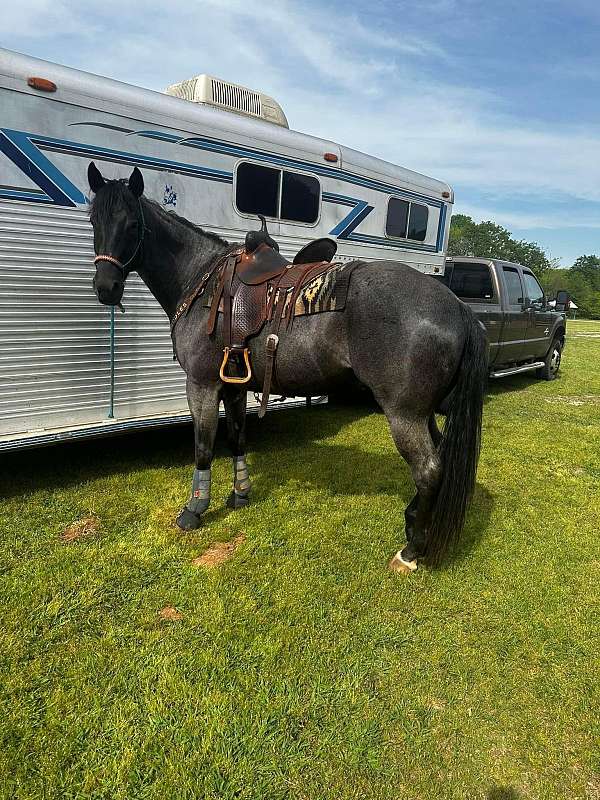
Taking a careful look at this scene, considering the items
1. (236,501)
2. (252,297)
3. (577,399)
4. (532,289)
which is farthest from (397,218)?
(577,399)

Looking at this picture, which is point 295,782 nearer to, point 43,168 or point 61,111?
point 43,168

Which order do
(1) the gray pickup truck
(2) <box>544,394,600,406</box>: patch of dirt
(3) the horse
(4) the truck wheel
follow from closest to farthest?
(3) the horse → (1) the gray pickup truck → (2) <box>544,394,600,406</box>: patch of dirt → (4) the truck wheel

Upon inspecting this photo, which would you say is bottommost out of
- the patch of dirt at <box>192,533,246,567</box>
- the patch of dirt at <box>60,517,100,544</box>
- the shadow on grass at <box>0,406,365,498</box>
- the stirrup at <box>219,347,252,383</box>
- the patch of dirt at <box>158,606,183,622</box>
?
the patch of dirt at <box>158,606,183,622</box>

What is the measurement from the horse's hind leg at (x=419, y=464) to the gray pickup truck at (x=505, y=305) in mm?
5699

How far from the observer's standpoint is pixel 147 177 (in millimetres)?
4539

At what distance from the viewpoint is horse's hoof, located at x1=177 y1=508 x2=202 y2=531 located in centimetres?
396

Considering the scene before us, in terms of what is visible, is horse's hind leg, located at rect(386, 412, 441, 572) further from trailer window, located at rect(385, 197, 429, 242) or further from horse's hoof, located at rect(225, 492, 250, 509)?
trailer window, located at rect(385, 197, 429, 242)

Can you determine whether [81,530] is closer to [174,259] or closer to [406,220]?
[174,259]

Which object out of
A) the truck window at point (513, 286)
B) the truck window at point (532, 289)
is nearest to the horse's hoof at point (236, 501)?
the truck window at point (513, 286)

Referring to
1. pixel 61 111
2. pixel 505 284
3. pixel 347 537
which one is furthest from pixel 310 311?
pixel 505 284

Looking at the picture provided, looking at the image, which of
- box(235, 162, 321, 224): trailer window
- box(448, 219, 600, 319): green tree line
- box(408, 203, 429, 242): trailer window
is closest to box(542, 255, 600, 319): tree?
box(448, 219, 600, 319): green tree line

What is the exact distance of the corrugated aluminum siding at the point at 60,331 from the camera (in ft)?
13.3

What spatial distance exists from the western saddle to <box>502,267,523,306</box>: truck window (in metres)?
6.97

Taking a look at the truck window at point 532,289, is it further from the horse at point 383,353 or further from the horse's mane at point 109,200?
the horse's mane at point 109,200
